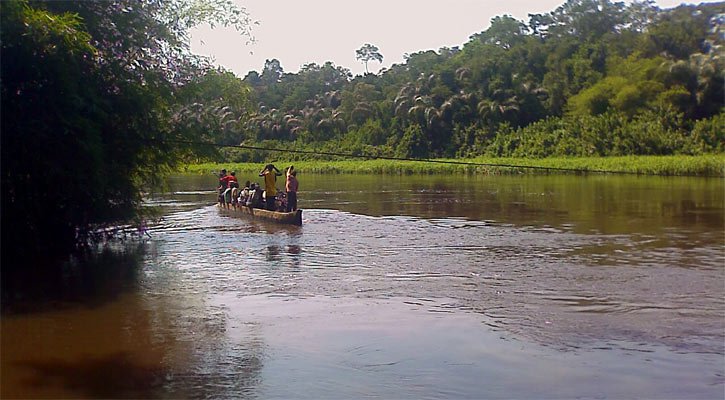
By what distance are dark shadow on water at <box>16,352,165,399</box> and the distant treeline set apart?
3945cm

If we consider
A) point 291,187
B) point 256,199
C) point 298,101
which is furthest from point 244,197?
point 298,101

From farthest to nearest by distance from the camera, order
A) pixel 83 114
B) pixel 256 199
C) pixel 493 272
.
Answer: pixel 256 199 < pixel 493 272 < pixel 83 114

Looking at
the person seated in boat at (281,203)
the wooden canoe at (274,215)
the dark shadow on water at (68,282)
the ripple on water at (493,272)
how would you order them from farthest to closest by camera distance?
the person seated in boat at (281,203), the wooden canoe at (274,215), the dark shadow on water at (68,282), the ripple on water at (493,272)

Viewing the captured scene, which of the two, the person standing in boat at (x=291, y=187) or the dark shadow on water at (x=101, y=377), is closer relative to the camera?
the dark shadow on water at (x=101, y=377)

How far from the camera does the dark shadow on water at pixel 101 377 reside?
6793 mm

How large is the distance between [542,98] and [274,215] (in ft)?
151

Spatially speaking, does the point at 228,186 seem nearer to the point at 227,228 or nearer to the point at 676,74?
the point at 227,228

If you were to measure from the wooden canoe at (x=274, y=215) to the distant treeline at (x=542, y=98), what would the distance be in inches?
1006

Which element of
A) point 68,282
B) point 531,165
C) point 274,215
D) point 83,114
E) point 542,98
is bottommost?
point 68,282

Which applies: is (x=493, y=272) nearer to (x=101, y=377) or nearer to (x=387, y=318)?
(x=387, y=318)

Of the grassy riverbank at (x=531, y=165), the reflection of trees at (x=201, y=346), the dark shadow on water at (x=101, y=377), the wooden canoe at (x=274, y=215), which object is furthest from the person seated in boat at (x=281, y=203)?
the dark shadow on water at (x=101, y=377)

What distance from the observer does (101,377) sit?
7.18 meters

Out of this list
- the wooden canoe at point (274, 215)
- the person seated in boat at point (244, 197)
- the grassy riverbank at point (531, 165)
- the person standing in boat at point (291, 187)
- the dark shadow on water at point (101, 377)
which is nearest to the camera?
the dark shadow on water at point (101, 377)

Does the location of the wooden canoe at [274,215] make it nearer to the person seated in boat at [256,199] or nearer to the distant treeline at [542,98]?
the person seated in boat at [256,199]
